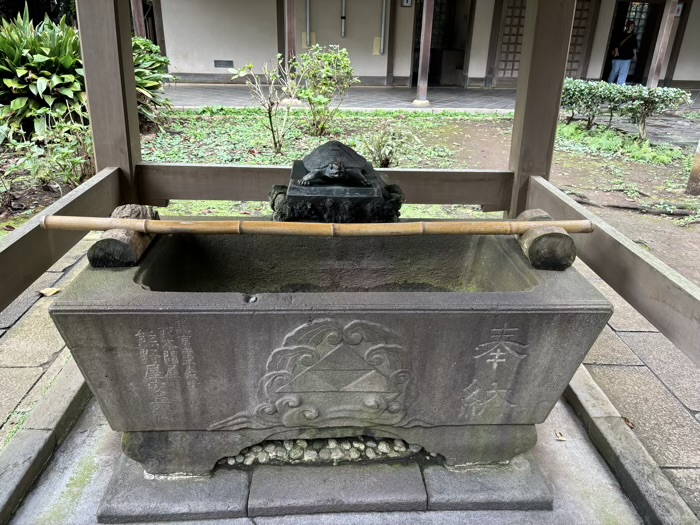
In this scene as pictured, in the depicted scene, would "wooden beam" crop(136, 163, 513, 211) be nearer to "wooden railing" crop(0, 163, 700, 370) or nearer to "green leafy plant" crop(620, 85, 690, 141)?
"wooden railing" crop(0, 163, 700, 370)

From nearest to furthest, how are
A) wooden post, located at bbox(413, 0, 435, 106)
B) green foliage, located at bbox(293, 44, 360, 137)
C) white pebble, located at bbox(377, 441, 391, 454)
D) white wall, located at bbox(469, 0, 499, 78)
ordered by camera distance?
white pebble, located at bbox(377, 441, 391, 454)
green foliage, located at bbox(293, 44, 360, 137)
wooden post, located at bbox(413, 0, 435, 106)
white wall, located at bbox(469, 0, 499, 78)

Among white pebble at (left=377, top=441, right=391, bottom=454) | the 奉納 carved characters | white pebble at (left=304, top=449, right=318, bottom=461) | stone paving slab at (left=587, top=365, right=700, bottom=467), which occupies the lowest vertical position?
stone paving slab at (left=587, top=365, right=700, bottom=467)

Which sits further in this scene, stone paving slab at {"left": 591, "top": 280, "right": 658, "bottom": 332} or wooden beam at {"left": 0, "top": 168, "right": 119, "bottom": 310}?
stone paving slab at {"left": 591, "top": 280, "right": 658, "bottom": 332}

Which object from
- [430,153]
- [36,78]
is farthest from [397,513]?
[36,78]

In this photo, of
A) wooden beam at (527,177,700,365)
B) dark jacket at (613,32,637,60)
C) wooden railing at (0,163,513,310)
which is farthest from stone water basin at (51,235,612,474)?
dark jacket at (613,32,637,60)

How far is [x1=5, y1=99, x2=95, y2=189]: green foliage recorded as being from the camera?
15.7ft

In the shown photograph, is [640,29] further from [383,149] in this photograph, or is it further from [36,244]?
[36,244]

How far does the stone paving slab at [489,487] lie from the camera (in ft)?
6.16

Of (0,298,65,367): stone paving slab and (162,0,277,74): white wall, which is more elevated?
(162,0,277,74): white wall

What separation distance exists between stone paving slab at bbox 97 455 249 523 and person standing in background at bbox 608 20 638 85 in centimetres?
1412

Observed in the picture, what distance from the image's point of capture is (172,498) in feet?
6.05

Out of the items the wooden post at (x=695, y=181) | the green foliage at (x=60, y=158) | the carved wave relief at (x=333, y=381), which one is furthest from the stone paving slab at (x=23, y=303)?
the wooden post at (x=695, y=181)

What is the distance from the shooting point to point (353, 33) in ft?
41.3

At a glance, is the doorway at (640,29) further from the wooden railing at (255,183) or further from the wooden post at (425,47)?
the wooden railing at (255,183)
